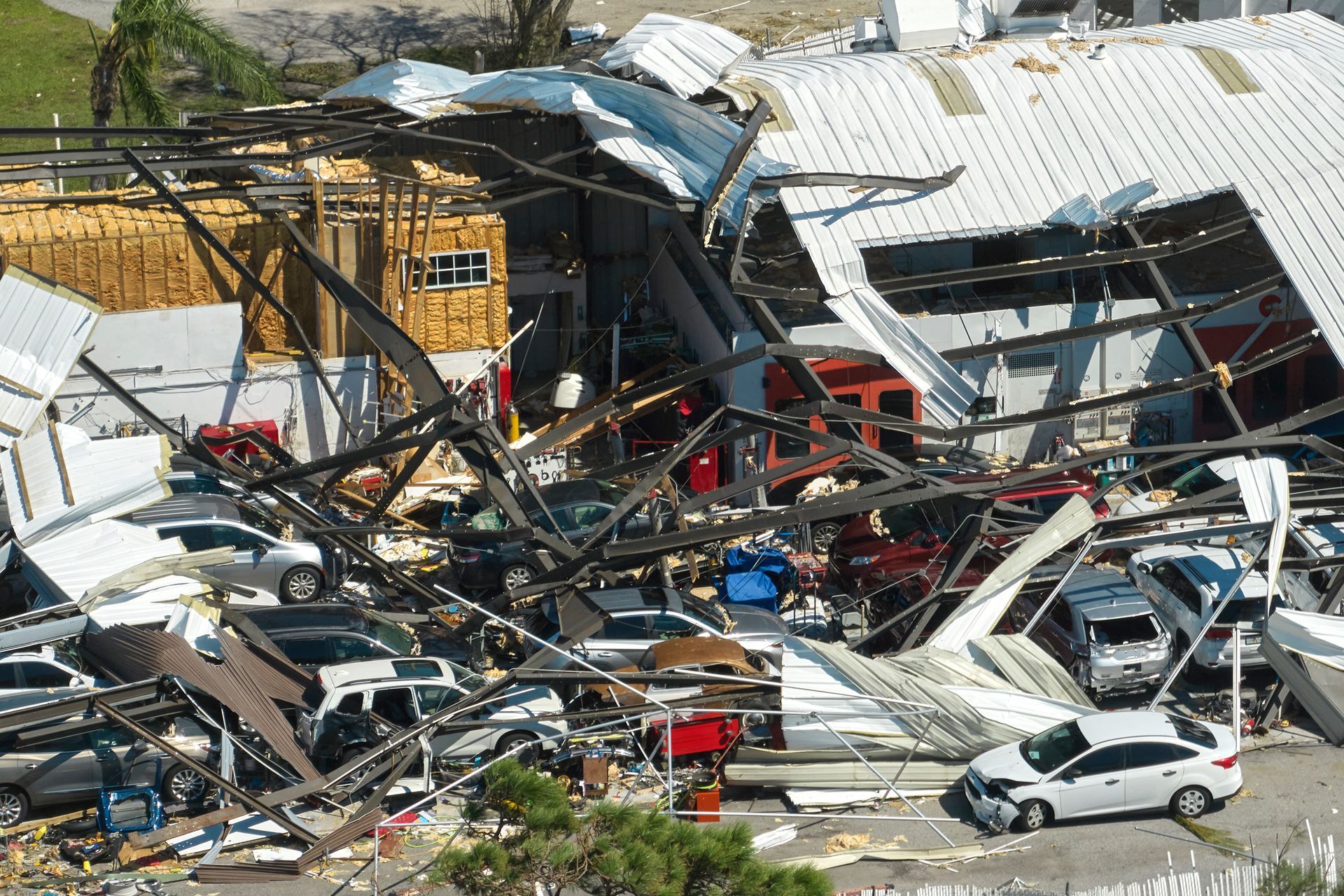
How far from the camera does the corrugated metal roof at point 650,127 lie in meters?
25.3

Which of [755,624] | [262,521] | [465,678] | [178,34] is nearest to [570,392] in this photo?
[262,521]

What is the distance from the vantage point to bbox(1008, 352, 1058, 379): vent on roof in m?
28.1

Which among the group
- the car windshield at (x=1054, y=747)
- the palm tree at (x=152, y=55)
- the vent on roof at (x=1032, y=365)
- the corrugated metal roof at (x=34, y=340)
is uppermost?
the palm tree at (x=152, y=55)

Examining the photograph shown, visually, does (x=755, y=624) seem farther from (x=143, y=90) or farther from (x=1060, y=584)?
(x=143, y=90)

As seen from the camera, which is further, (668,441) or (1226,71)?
(1226,71)

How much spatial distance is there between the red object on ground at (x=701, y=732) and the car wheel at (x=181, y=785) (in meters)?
5.51

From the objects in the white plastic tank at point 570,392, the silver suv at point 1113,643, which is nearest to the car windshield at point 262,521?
the white plastic tank at point 570,392

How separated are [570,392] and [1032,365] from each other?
8772 millimetres

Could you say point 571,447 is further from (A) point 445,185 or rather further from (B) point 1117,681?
(B) point 1117,681

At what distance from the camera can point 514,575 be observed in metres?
23.5

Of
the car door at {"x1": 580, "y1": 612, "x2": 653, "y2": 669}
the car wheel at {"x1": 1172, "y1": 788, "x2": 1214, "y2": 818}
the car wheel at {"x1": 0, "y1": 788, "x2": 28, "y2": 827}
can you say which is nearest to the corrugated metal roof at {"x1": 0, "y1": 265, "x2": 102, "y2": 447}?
the car wheel at {"x1": 0, "y1": 788, "x2": 28, "y2": 827}

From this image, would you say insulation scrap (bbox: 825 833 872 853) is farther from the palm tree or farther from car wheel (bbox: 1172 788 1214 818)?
the palm tree

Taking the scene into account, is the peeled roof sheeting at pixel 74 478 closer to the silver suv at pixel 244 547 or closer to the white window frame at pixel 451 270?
the silver suv at pixel 244 547

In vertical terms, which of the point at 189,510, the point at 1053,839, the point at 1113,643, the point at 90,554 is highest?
the point at 189,510
